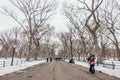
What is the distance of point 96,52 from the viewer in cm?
2964

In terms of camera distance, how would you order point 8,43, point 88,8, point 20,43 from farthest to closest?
point 20,43 < point 8,43 < point 88,8

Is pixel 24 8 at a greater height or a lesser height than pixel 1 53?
greater

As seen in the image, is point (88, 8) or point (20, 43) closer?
point (88, 8)

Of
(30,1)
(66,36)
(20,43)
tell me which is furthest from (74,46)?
(30,1)

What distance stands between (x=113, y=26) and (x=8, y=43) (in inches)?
2222

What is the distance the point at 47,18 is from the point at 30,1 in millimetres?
5726

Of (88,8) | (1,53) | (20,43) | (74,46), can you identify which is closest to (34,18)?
(88,8)

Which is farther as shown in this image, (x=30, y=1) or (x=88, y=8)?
(x=30, y=1)

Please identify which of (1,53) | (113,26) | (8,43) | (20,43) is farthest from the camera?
(1,53)

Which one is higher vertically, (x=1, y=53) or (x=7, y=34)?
(x=7, y=34)

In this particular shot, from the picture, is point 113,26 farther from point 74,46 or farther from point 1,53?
point 1,53

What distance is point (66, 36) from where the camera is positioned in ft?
234

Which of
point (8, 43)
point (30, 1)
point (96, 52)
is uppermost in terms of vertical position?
point (30, 1)

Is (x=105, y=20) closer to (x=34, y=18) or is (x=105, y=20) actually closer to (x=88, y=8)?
(x=88, y=8)
